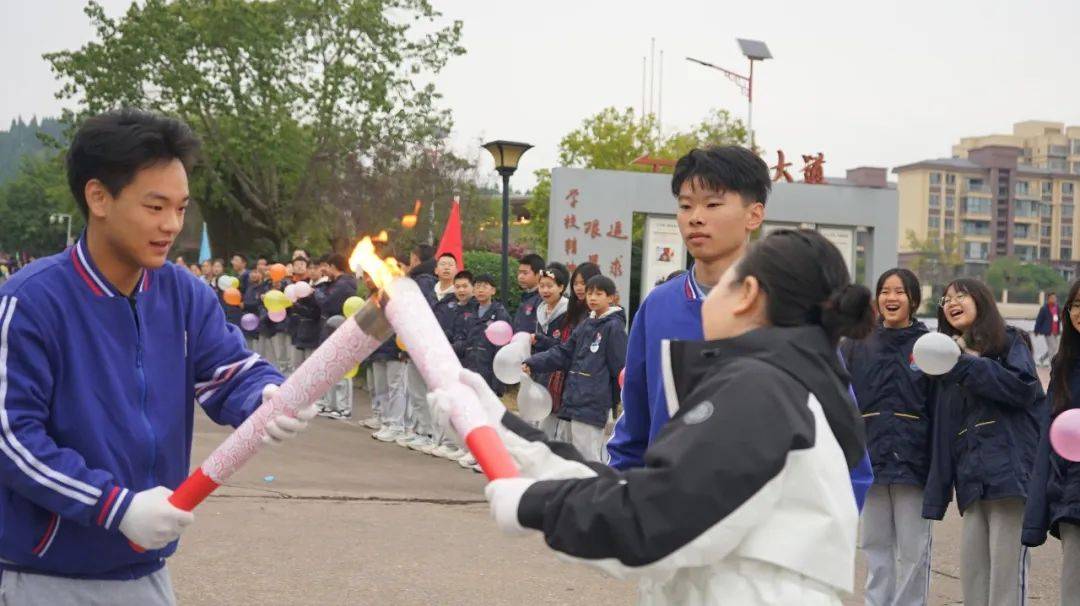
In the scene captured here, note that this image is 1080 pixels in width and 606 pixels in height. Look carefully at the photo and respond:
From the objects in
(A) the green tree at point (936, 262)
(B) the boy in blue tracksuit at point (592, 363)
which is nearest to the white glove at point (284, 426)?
(B) the boy in blue tracksuit at point (592, 363)

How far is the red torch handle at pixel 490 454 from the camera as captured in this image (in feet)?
7.44

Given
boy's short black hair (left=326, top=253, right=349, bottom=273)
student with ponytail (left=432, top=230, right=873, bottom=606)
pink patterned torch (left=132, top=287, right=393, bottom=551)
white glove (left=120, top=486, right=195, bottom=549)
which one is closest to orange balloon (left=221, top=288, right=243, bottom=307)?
boy's short black hair (left=326, top=253, right=349, bottom=273)

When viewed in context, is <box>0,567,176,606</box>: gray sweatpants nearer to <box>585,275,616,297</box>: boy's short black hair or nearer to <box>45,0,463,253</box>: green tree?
<box>585,275,616,297</box>: boy's short black hair

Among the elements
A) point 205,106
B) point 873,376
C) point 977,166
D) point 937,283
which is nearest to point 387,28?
point 205,106

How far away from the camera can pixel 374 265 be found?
2.49 metres

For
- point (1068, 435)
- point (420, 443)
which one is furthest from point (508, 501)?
point (420, 443)

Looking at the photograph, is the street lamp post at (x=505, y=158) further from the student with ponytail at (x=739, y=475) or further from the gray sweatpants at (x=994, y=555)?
the student with ponytail at (x=739, y=475)

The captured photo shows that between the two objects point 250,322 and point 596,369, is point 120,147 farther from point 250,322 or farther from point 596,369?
point 250,322

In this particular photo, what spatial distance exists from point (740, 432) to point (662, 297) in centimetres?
164

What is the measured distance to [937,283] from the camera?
259 ft

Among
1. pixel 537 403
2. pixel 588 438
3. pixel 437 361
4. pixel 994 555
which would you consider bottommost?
pixel 588 438

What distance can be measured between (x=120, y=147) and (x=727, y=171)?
180cm

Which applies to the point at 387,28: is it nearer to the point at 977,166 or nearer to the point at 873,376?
the point at 873,376

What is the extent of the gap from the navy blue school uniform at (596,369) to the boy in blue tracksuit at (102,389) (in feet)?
20.9
